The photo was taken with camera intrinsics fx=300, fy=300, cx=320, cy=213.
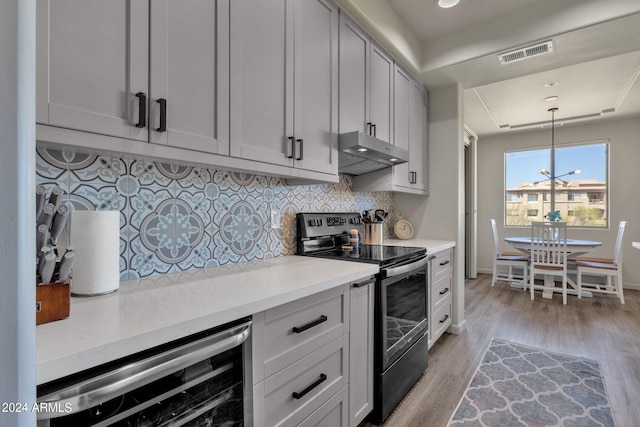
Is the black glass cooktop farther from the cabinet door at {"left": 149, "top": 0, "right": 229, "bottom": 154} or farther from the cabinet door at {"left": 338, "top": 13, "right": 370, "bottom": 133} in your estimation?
the cabinet door at {"left": 149, "top": 0, "right": 229, "bottom": 154}

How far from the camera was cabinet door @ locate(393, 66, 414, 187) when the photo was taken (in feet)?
8.38

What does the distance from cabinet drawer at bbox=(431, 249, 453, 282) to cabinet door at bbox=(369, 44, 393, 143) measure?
3.55ft

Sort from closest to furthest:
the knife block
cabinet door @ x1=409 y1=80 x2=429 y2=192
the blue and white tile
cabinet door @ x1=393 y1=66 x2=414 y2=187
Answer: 1. the knife block
2. the blue and white tile
3. cabinet door @ x1=393 y1=66 x2=414 y2=187
4. cabinet door @ x1=409 y1=80 x2=429 y2=192

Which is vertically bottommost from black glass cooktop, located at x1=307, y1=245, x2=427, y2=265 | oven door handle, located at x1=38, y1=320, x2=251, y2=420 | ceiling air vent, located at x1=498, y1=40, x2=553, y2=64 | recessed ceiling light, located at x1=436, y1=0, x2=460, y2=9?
oven door handle, located at x1=38, y1=320, x2=251, y2=420

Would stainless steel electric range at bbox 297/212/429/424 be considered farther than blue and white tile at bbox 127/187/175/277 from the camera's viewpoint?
Yes

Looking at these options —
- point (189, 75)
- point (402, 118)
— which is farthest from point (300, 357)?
point (402, 118)

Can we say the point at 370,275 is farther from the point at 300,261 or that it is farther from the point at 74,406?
the point at 74,406

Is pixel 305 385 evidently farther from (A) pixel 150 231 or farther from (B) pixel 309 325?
(A) pixel 150 231

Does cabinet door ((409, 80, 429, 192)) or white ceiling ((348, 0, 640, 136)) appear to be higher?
white ceiling ((348, 0, 640, 136))

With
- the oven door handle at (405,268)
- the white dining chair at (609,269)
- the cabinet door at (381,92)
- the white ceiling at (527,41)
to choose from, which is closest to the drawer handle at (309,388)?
the oven door handle at (405,268)

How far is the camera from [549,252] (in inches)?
166

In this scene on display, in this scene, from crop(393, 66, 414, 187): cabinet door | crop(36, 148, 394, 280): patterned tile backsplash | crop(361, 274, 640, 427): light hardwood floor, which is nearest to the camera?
crop(36, 148, 394, 280): patterned tile backsplash

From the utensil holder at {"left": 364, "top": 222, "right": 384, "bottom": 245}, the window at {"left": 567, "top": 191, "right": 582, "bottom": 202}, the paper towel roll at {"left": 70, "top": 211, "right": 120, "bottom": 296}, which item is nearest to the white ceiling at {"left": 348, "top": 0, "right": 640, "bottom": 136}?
the utensil holder at {"left": 364, "top": 222, "right": 384, "bottom": 245}

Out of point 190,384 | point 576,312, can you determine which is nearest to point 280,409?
point 190,384
